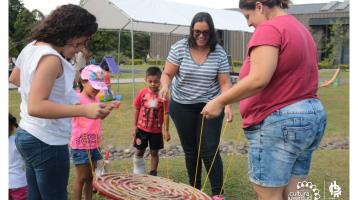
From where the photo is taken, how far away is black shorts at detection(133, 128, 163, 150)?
12.9 ft

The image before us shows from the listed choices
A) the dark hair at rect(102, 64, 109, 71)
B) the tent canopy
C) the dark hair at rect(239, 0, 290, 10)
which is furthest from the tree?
the dark hair at rect(239, 0, 290, 10)

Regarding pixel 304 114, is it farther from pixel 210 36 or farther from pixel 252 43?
pixel 210 36

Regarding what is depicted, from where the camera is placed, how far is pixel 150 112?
12.7ft

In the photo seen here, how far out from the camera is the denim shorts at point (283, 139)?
6.02 feet

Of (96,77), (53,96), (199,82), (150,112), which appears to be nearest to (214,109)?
(53,96)

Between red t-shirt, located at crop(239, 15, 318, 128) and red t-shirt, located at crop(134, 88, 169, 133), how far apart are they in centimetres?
200

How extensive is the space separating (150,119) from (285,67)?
2.22 meters

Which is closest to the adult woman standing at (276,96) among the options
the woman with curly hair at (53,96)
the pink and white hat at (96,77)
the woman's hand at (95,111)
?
the woman's hand at (95,111)

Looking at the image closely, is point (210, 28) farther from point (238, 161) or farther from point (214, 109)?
point (238, 161)

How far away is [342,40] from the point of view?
79.4 feet

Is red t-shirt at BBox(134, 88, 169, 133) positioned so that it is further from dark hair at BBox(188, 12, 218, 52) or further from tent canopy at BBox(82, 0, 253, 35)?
tent canopy at BBox(82, 0, 253, 35)

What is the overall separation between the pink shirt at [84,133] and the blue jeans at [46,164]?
Result: 3.47 feet

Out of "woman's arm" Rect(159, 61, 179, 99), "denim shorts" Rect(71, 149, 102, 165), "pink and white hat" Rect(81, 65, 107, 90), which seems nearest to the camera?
"pink and white hat" Rect(81, 65, 107, 90)
